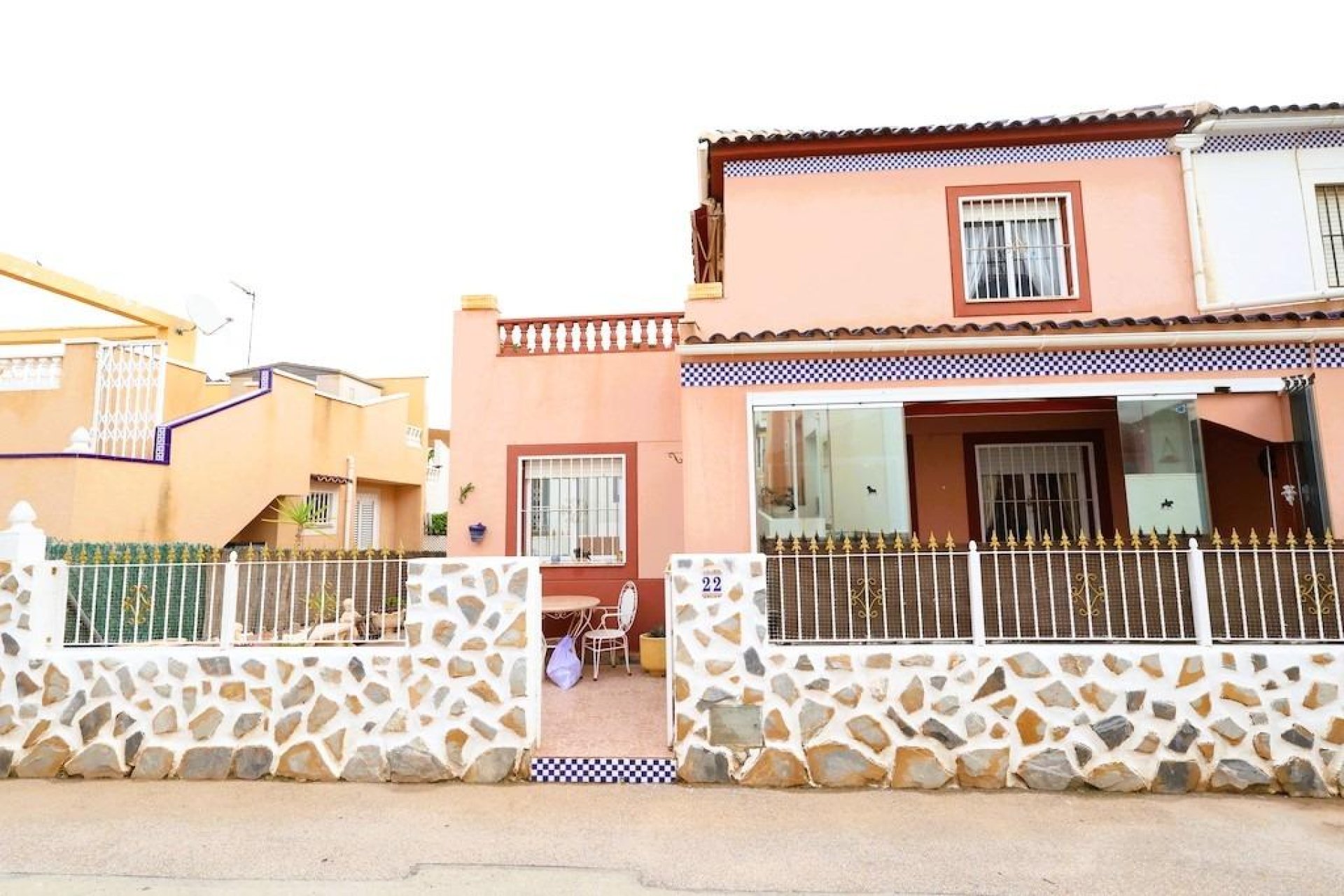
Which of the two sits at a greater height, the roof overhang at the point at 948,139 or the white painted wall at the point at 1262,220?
the roof overhang at the point at 948,139

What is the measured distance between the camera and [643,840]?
4.49 metres

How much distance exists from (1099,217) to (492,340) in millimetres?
8406

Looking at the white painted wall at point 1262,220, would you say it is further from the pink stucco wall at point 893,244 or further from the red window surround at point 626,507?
the red window surround at point 626,507

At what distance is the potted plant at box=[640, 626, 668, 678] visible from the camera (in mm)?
8297

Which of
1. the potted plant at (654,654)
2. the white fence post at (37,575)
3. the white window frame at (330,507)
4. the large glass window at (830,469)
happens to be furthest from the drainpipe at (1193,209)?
the white window frame at (330,507)

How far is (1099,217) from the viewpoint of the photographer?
370 inches

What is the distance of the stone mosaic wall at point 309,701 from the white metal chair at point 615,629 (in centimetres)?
270

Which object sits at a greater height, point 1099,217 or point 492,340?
point 1099,217

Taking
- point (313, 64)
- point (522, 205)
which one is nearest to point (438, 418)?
point (522, 205)

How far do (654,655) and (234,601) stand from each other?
173 inches

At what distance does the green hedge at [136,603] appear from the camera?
6043mm

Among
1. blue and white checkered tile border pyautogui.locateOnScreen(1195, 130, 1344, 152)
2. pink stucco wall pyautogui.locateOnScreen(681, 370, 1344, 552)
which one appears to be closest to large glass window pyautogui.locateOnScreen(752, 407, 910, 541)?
pink stucco wall pyautogui.locateOnScreen(681, 370, 1344, 552)

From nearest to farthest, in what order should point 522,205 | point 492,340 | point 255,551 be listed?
point 255,551 < point 492,340 < point 522,205

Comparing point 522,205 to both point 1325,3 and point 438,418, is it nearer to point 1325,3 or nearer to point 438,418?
point 438,418
